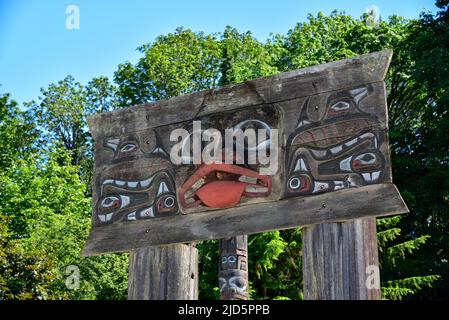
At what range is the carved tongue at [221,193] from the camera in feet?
22.7

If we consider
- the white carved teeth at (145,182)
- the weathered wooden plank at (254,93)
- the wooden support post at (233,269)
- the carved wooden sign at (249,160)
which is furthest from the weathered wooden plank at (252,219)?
the weathered wooden plank at (254,93)

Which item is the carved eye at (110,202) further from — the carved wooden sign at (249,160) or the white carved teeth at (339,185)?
the white carved teeth at (339,185)

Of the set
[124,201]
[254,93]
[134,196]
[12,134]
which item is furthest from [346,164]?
[12,134]

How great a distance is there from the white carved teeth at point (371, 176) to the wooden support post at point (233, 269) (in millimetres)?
1827

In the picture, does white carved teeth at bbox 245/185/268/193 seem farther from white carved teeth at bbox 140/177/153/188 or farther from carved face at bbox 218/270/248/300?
carved face at bbox 218/270/248/300

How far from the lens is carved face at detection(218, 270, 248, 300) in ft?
25.2

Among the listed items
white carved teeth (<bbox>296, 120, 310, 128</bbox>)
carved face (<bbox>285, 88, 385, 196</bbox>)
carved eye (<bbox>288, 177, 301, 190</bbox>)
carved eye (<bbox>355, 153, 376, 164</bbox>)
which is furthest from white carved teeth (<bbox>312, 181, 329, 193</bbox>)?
white carved teeth (<bbox>296, 120, 310, 128</bbox>)

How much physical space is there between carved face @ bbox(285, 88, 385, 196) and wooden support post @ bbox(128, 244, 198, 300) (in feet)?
3.95

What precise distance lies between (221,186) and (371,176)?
1.43 m

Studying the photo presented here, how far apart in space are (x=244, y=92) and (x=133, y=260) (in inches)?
77.7

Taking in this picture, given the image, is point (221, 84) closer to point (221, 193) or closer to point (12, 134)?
point (12, 134)
